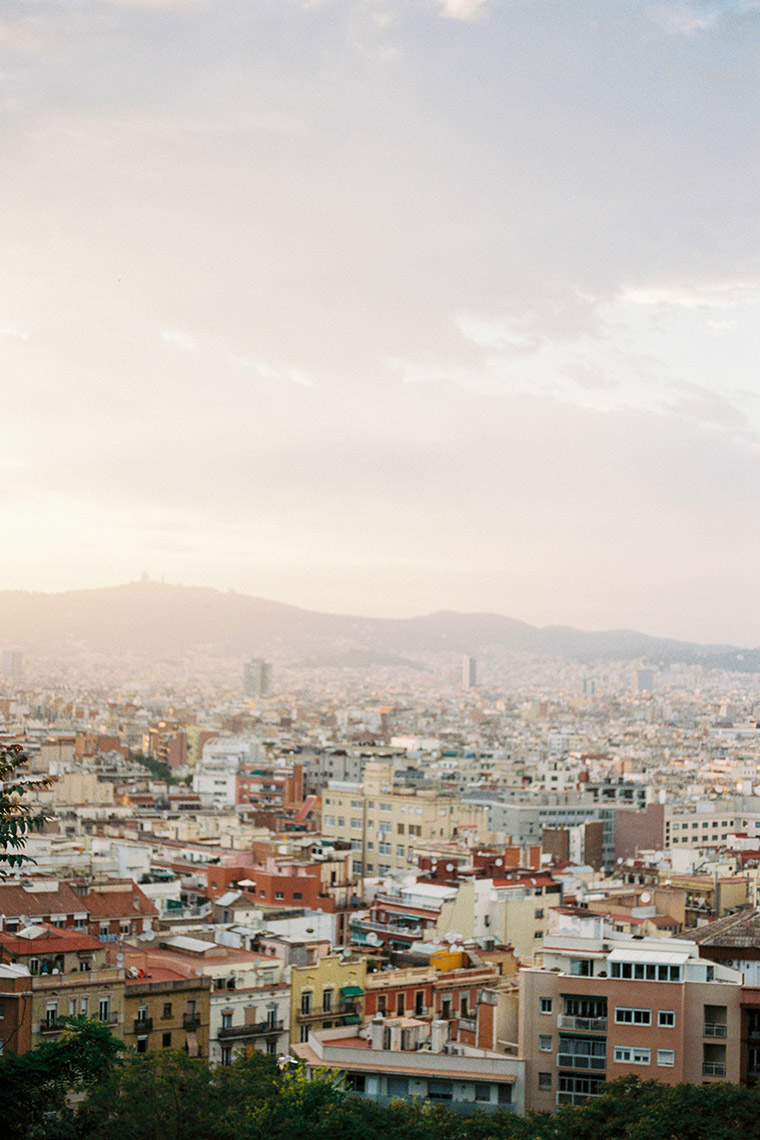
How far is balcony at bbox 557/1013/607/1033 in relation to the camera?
2020 cm

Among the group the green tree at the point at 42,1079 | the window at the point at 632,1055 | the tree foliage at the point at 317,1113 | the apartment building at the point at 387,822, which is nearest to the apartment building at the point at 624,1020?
the window at the point at 632,1055

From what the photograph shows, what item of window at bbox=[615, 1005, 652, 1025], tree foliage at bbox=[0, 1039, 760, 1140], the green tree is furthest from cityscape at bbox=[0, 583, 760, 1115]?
tree foliage at bbox=[0, 1039, 760, 1140]

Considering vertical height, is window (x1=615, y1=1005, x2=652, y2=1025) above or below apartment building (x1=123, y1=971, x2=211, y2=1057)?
above

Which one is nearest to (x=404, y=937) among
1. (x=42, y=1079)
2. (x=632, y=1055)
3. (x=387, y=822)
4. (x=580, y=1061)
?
(x=580, y=1061)

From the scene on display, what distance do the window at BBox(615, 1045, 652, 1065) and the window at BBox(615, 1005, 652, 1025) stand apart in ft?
0.94

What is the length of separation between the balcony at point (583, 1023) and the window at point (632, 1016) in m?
0.24

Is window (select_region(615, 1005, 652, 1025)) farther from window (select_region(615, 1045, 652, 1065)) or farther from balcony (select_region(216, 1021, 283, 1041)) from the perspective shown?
balcony (select_region(216, 1021, 283, 1041))

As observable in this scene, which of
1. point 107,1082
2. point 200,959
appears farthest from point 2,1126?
point 200,959

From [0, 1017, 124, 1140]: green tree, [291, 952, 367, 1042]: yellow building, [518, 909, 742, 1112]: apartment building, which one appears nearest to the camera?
[0, 1017, 124, 1140]: green tree

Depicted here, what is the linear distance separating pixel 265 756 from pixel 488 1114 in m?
64.5

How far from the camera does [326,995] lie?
941 inches

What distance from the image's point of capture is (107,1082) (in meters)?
17.1

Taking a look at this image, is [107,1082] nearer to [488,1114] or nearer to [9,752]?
[488,1114]

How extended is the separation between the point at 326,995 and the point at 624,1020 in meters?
5.44
